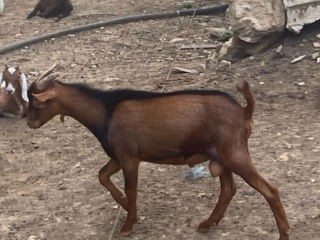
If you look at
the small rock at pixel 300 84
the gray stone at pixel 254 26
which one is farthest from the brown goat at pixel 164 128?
the gray stone at pixel 254 26

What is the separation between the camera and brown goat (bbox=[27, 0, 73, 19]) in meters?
13.5

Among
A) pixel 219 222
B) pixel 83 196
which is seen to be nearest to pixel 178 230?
pixel 219 222

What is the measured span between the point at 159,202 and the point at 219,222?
65 centimetres

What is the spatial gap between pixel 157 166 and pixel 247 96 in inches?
79.2

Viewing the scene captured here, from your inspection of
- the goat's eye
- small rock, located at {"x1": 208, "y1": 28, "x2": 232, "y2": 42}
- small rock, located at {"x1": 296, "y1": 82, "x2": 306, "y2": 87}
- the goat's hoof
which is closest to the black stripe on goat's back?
the goat's eye

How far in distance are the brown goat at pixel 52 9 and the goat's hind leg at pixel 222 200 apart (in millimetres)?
8838

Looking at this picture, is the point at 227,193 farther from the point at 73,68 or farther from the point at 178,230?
the point at 73,68

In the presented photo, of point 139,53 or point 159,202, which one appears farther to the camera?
point 139,53

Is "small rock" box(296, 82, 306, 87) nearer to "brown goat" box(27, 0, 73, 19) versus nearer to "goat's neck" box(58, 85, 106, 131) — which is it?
"goat's neck" box(58, 85, 106, 131)

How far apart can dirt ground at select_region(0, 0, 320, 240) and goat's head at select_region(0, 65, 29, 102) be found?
0.42 m

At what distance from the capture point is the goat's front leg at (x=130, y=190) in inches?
205

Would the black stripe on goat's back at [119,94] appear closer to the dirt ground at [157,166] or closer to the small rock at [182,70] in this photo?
the dirt ground at [157,166]

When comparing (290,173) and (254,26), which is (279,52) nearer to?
(254,26)

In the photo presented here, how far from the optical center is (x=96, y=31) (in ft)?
40.3
